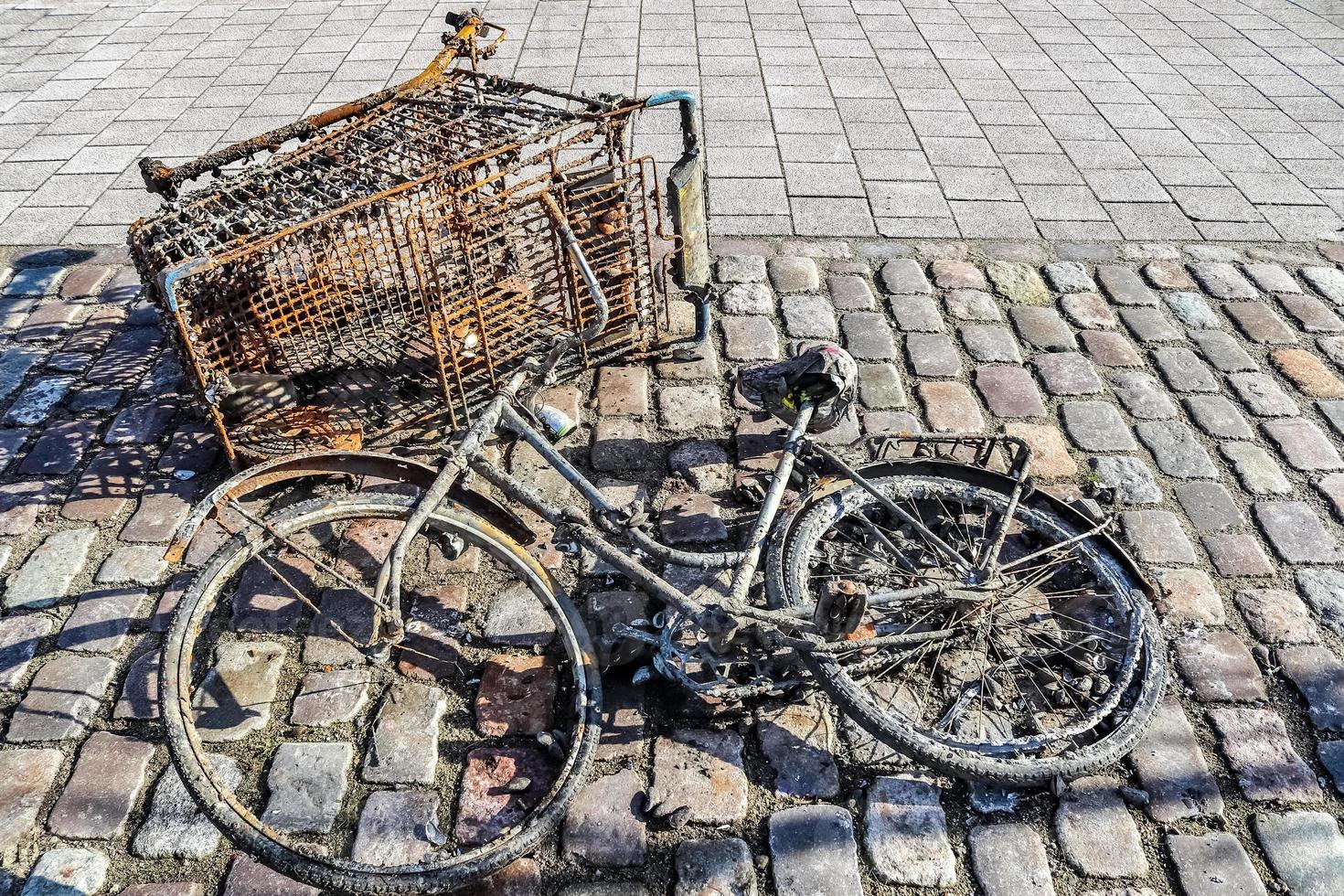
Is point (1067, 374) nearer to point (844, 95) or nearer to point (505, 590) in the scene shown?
point (505, 590)

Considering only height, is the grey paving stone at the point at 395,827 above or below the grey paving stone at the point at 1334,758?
below

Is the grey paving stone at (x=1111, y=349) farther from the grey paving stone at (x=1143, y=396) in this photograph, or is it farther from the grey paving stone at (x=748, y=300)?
the grey paving stone at (x=748, y=300)

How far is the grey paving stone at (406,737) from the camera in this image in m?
3.05

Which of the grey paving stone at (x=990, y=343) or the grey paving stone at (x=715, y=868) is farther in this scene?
the grey paving stone at (x=990, y=343)

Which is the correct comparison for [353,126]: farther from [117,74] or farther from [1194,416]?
[117,74]

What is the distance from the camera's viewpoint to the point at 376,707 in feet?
10.7

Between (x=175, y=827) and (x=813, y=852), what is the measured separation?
1.98 m

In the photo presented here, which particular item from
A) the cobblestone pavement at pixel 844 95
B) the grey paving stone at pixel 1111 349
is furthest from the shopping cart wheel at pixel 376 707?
the cobblestone pavement at pixel 844 95

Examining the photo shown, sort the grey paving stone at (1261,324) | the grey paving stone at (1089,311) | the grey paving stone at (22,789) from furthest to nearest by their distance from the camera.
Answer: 1. the grey paving stone at (1089,311)
2. the grey paving stone at (1261,324)
3. the grey paving stone at (22,789)

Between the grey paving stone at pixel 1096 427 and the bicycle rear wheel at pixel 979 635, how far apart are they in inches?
33.1

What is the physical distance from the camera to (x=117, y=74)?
7719mm

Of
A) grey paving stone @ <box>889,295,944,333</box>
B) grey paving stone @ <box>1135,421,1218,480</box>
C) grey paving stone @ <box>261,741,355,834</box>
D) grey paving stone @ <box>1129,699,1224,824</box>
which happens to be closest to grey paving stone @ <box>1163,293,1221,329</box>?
grey paving stone @ <box>1135,421,1218,480</box>

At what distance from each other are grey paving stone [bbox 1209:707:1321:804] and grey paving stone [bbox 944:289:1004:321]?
2.43 m

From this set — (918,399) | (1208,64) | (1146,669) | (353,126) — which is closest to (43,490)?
(353,126)
